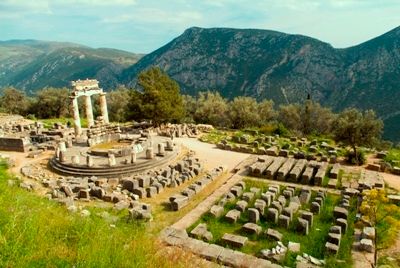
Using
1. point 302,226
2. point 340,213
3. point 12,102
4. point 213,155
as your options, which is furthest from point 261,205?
point 12,102

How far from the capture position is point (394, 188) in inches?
777

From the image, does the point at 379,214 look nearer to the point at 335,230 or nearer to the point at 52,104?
the point at 335,230

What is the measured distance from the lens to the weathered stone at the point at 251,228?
1380 centimetres

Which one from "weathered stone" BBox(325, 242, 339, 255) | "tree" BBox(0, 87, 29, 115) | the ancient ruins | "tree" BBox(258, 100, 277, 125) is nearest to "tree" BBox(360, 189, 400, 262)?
the ancient ruins

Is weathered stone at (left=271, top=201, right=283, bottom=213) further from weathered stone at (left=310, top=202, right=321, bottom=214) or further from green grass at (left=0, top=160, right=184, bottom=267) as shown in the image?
green grass at (left=0, top=160, right=184, bottom=267)

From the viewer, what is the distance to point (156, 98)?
3544 centimetres

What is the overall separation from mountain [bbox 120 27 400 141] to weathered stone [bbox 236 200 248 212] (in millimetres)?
61171

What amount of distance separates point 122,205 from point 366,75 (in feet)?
343

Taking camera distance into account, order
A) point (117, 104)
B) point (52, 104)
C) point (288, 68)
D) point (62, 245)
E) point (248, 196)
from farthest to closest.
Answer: point (288, 68), point (52, 104), point (117, 104), point (248, 196), point (62, 245)

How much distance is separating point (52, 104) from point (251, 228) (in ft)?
178

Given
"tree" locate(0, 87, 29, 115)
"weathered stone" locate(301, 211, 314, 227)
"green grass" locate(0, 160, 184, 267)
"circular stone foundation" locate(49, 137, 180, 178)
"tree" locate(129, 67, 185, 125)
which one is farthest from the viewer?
"tree" locate(0, 87, 29, 115)

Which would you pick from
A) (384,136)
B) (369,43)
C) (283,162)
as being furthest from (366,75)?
(283,162)

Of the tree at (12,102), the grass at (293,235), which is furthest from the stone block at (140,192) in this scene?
the tree at (12,102)

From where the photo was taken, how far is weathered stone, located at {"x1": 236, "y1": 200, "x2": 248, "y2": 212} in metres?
16.0
